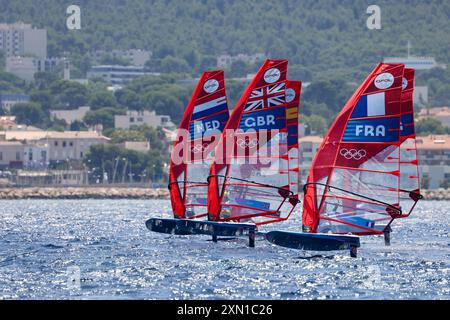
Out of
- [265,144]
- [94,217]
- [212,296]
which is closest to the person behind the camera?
[212,296]

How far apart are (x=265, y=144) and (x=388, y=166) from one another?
581 centimetres

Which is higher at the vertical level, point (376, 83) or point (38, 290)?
point (376, 83)

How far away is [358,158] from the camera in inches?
2174

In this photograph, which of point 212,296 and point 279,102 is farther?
point 279,102

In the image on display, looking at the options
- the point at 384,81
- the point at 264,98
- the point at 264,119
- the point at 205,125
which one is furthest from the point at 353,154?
the point at 205,125

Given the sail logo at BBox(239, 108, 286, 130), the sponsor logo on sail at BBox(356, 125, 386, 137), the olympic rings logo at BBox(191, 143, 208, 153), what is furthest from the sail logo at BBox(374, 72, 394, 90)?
the olympic rings logo at BBox(191, 143, 208, 153)

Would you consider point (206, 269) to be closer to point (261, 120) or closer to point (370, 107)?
point (370, 107)

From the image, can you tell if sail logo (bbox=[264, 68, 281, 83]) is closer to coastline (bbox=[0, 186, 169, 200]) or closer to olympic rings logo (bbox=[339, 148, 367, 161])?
olympic rings logo (bbox=[339, 148, 367, 161])

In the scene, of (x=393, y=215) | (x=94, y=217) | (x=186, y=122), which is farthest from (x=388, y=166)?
(x=94, y=217)

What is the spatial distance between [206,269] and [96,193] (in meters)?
116

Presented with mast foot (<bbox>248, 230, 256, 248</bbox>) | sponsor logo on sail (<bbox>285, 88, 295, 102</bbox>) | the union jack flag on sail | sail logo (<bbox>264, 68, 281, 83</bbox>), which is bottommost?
mast foot (<bbox>248, 230, 256, 248</bbox>)

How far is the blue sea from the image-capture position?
147ft

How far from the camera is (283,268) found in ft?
171

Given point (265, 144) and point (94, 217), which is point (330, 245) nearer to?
point (265, 144)
